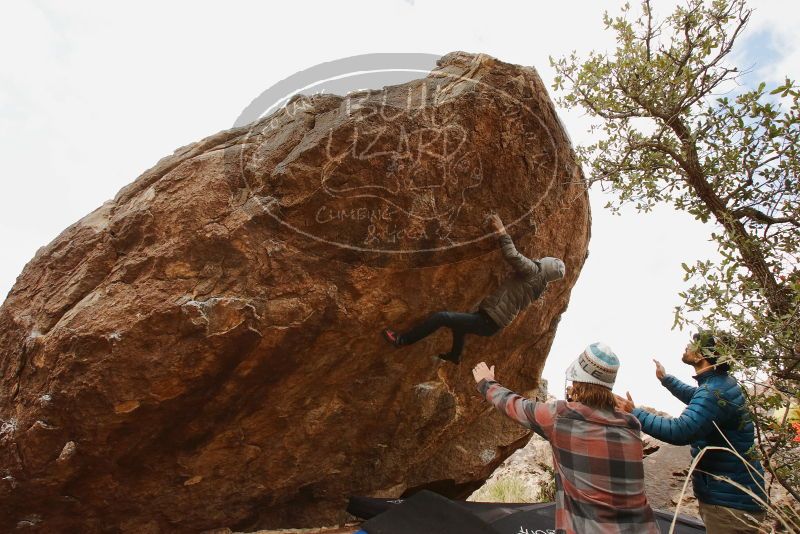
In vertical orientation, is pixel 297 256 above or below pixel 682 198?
above

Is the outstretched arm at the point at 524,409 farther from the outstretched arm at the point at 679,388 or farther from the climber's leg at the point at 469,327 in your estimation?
the outstretched arm at the point at 679,388

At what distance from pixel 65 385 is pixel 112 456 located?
808 millimetres

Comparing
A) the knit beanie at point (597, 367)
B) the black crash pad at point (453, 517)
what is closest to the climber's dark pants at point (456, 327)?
the black crash pad at point (453, 517)

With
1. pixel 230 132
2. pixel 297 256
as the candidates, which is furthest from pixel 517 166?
pixel 230 132

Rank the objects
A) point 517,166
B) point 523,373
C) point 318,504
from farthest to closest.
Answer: point 523,373, point 318,504, point 517,166

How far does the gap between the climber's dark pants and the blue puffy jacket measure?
1.84m

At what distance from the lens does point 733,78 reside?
4.89 metres

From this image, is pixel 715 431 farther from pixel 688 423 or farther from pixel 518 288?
pixel 518 288

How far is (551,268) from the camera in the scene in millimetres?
5770

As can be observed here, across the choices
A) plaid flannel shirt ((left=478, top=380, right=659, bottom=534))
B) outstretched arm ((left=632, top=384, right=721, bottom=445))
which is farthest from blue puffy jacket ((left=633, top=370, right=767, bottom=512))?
plaid flannel shirt ((left=478, top=380, right=659, bottom=534))

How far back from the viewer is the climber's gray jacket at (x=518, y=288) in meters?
5.66

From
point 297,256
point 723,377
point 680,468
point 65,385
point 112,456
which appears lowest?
point 680,468

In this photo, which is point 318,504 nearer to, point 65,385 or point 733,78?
point 65,385

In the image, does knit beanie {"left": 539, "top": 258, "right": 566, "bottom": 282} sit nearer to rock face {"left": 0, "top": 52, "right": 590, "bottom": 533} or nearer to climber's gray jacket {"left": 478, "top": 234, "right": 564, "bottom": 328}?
climber's gray jacket {"left": 478, "top": 234, "right": 564, "bottom": 328}
